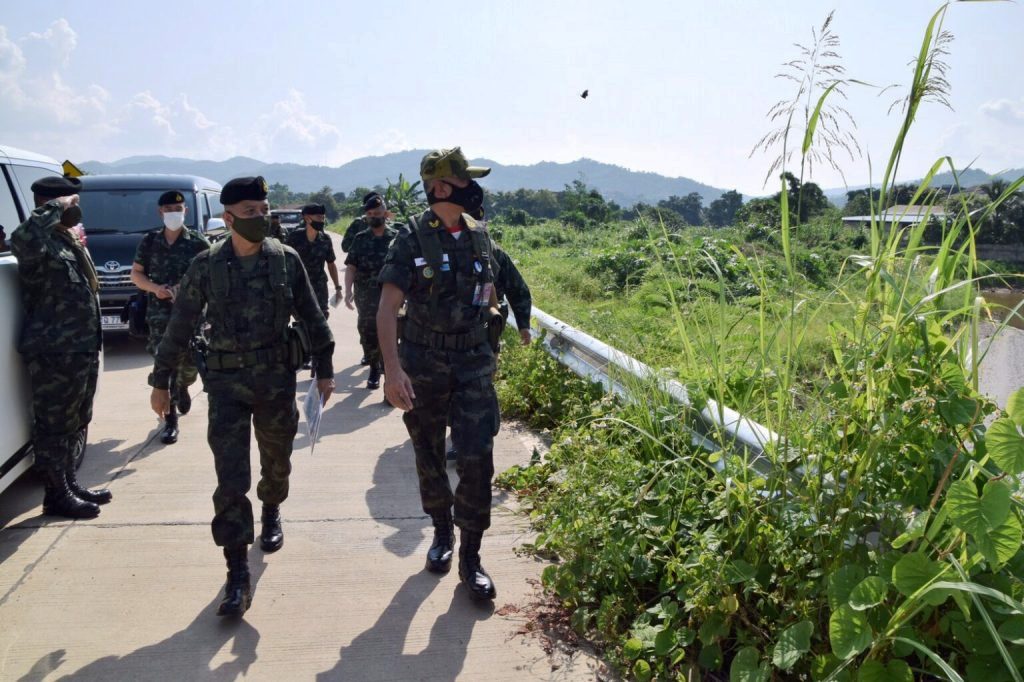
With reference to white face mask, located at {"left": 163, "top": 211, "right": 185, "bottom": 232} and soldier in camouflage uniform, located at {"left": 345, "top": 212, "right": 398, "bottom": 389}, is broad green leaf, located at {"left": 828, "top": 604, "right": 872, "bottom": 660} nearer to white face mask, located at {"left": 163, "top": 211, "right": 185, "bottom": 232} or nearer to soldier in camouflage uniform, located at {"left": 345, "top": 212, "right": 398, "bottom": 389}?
white face mask, located at {"left": 163, "top": 211, "right": 185, "bottom": 232}

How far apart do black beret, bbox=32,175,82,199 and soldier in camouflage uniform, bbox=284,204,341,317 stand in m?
3.51

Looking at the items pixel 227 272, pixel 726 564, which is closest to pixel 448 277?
pixel 227 272

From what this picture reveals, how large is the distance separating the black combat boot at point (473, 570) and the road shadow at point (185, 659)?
3.10ft

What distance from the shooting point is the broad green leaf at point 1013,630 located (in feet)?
6.65

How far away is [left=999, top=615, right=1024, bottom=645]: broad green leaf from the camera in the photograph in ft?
6.65

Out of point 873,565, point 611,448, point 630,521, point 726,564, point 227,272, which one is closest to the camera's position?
point 873,565

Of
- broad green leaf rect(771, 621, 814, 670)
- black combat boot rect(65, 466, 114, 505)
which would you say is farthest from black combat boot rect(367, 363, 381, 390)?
broad green leaf rect(771, 621, 814, 670)

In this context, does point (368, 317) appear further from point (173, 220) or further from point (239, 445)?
point (239, 445)

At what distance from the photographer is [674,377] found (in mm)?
4457

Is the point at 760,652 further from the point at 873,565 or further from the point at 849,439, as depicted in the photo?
the point at 849,439

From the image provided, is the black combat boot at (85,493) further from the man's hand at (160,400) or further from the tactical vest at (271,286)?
the tactical vest at (271,286)

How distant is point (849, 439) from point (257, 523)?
3193 millimetres

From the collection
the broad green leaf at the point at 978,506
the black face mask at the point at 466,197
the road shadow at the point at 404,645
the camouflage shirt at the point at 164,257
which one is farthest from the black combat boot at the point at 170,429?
the broad green leaf at the point at 978,506

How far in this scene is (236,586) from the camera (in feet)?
11.7
